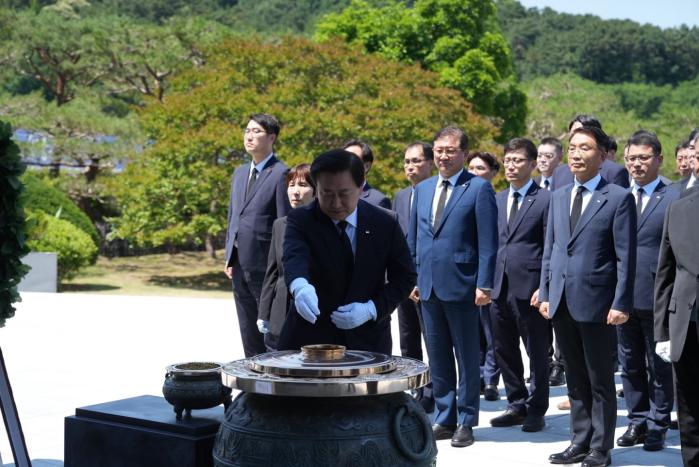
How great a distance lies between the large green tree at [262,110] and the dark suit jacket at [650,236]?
12.4m

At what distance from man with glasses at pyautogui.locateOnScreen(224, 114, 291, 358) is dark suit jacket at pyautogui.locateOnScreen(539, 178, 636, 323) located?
7.01ft

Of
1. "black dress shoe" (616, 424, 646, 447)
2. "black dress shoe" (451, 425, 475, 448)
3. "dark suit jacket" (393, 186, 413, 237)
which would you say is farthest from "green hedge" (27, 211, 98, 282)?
"black dress shoe" (616, 424, 646, 447)

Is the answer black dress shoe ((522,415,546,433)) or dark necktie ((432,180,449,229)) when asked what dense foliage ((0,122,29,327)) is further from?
black dress shoe ((522,415,546,433))

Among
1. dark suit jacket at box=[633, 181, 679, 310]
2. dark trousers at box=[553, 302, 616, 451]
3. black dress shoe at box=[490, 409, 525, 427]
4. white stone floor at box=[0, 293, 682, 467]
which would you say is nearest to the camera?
dark trousers at box=[553, 302, 616, 451]

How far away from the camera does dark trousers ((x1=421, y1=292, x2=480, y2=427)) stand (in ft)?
21.4

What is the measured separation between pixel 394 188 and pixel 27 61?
16185 mm

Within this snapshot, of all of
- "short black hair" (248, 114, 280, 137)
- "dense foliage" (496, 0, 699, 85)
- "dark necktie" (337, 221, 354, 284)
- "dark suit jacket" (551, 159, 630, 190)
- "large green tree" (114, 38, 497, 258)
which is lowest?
"dark necktie" (337, 221, 354, 284)

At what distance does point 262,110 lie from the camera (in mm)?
20344

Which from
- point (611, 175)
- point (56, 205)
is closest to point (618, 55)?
point (56, 205)

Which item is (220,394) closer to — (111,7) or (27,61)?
(27,61)

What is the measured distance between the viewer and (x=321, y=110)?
20891 mm

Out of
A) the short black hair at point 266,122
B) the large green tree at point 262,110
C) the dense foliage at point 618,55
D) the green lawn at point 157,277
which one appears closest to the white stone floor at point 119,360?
the short black hair at point 266,122

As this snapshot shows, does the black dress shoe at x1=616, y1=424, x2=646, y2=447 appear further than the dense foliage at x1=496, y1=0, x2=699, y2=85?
No

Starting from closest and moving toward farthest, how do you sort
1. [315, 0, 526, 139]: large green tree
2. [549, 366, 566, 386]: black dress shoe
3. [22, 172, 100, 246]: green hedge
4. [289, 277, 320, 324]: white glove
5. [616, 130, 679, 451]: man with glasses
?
[289, 277, 320, 324]: white glove
[616, 130, 679, 451]: man with glasses
[549, 366, 566, 386]: black dress shoe
[22, 172, 100, 246]: green hedge
[315, 0, 526, 139]: large green tree
